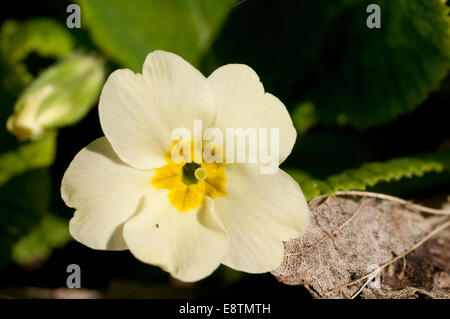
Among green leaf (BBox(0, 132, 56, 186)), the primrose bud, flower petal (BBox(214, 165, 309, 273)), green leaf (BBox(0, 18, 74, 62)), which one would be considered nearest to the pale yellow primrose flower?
flower petal (BBox(214, 165, 309, 273))

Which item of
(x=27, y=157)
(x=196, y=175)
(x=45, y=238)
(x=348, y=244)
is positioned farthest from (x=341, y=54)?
(x=45, y=238)

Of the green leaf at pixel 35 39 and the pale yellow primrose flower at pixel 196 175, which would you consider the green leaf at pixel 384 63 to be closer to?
the pale yellow primrose flower at pixel 196 175

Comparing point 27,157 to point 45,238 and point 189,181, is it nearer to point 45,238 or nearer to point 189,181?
point 45,238

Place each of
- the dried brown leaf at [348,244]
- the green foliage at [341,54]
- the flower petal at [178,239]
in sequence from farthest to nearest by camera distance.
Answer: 1. the green foliage at [341,54]
2. the dried brown leaf at [348,244]
3. the flower petal at [178,239]

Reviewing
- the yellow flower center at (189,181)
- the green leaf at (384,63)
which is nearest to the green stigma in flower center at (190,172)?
the yellow flower center at (189,181)

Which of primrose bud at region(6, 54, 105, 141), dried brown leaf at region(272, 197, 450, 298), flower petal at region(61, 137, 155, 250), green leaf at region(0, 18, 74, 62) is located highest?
green leaf at region(0, 18, 74, 62)

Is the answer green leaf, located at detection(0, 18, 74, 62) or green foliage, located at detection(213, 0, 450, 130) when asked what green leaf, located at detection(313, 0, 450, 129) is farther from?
green leaf, located at detection(0, 18, 74, 62)

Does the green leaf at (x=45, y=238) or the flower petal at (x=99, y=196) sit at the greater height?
the flower petal at (x=99, y=196)
